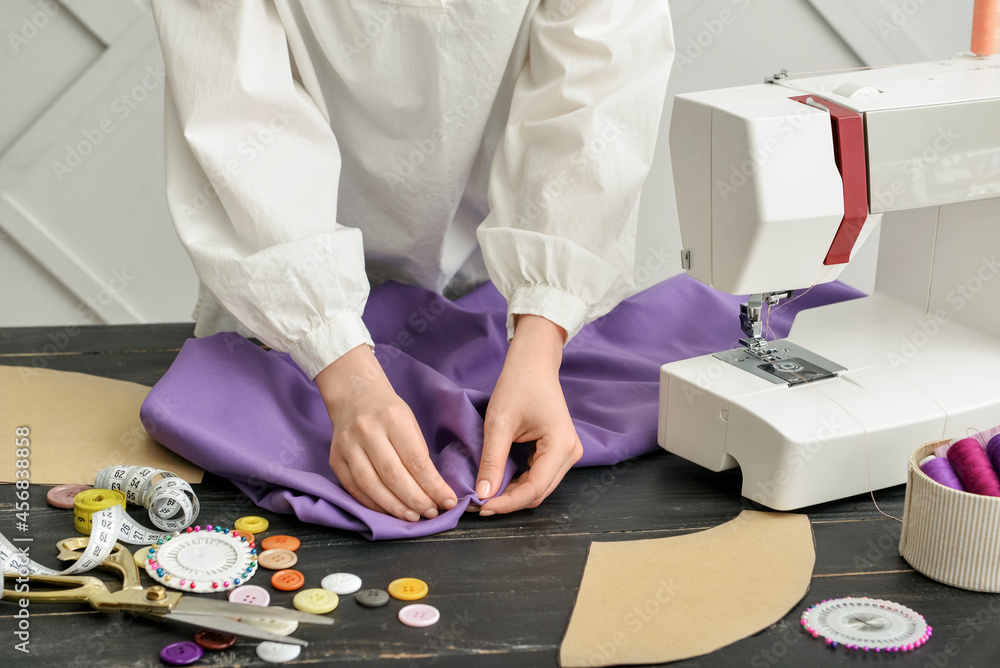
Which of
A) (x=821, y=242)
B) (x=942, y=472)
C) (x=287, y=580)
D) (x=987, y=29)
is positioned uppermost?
(x=987, y=29)

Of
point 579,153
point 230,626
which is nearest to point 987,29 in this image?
point 579,153

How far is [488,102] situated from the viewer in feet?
4.16

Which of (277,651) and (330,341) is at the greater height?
(330,341)

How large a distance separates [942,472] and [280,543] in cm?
63

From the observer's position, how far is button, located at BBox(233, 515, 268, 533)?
953mm

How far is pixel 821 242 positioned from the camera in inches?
39.8

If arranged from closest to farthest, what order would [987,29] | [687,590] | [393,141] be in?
[687,590] → [987,29] → [393,141]

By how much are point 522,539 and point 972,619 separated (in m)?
0.40


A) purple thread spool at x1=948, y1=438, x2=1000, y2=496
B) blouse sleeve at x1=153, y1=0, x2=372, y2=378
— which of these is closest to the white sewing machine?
purple thread spool at x1=948, y1=438, x2=1000, y2=496

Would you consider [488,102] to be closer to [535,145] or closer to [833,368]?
[535,145]

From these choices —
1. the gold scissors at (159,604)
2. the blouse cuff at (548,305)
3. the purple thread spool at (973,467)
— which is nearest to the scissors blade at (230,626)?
the gold scissors at (159,604)

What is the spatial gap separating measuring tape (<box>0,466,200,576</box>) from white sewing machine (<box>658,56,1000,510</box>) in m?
0.54

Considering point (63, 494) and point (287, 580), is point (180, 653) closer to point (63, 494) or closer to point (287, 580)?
point (287, 580)

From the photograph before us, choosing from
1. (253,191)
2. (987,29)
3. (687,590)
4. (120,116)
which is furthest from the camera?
(120,116)
